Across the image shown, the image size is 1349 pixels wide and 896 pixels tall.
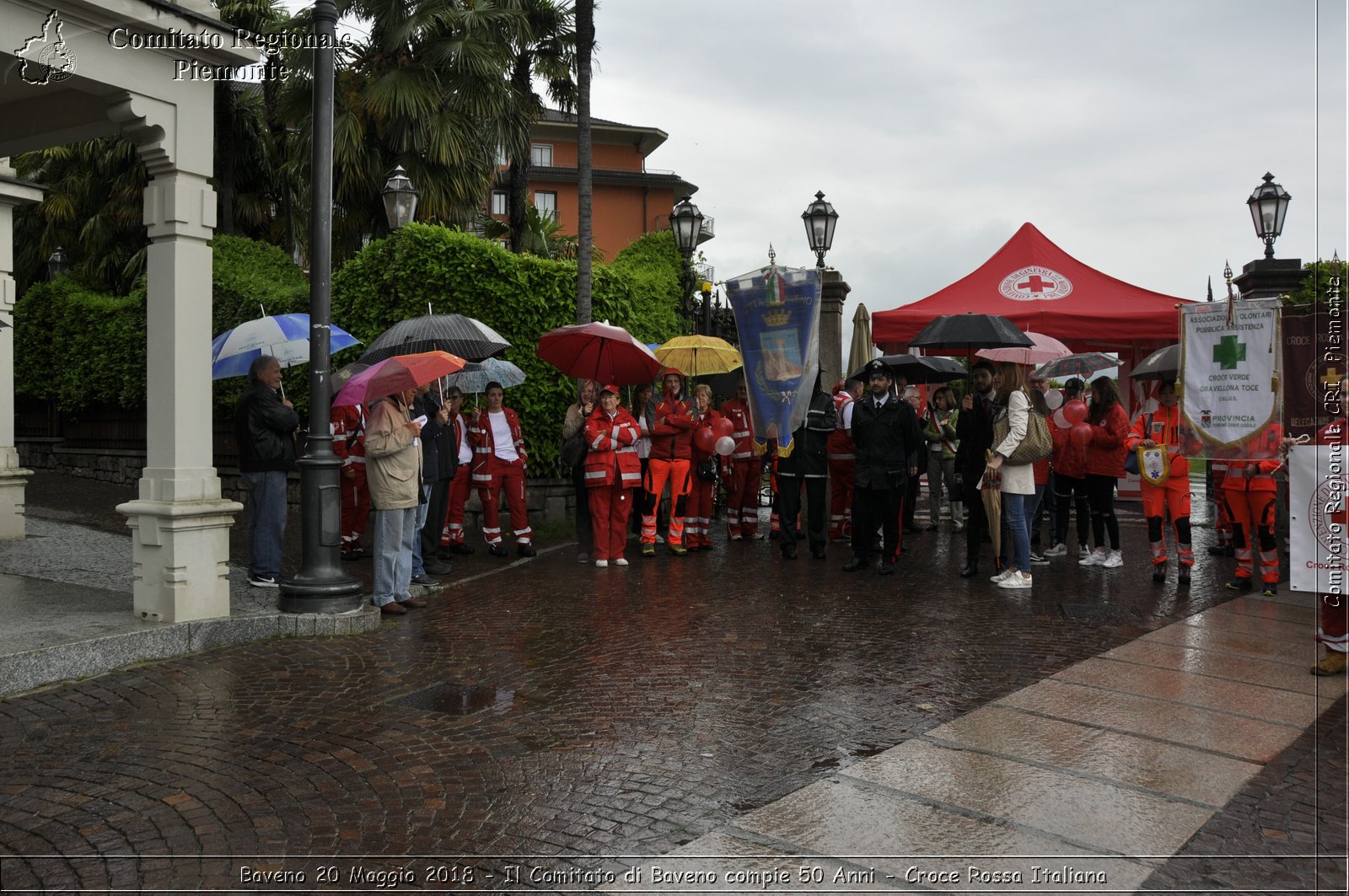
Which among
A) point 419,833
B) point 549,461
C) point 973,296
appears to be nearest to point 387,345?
point 549,461

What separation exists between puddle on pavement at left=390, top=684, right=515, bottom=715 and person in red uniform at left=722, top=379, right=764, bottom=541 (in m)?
7.00

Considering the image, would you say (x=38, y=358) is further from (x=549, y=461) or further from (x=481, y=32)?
(x=549, y=461)

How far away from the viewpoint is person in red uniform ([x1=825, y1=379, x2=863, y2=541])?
12.6 meters

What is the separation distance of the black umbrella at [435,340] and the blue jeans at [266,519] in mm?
1460

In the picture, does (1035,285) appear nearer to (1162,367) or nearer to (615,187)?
(1162,367)

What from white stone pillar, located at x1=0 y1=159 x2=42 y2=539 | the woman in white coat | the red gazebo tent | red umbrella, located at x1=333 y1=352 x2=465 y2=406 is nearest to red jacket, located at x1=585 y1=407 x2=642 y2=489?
red umbrella, located at x1=333 y1=352 x2=465 y2=406

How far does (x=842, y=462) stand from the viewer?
12711 millimetres

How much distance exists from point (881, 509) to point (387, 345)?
5.24m

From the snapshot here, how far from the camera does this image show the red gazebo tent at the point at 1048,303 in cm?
Result: 1639

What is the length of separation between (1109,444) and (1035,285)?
7.26m

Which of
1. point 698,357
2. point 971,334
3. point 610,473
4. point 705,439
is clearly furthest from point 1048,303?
point 610,473

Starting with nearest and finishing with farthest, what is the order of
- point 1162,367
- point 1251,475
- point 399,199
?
point 1251,475 < point 1162,367 < point 399,199

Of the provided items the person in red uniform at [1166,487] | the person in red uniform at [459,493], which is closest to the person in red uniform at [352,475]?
the person in red uniform at [459,493]

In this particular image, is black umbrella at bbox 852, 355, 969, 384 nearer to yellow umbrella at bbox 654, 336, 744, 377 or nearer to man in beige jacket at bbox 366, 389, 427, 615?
yellow umbrella at bbox 654, 336, 744, 377
